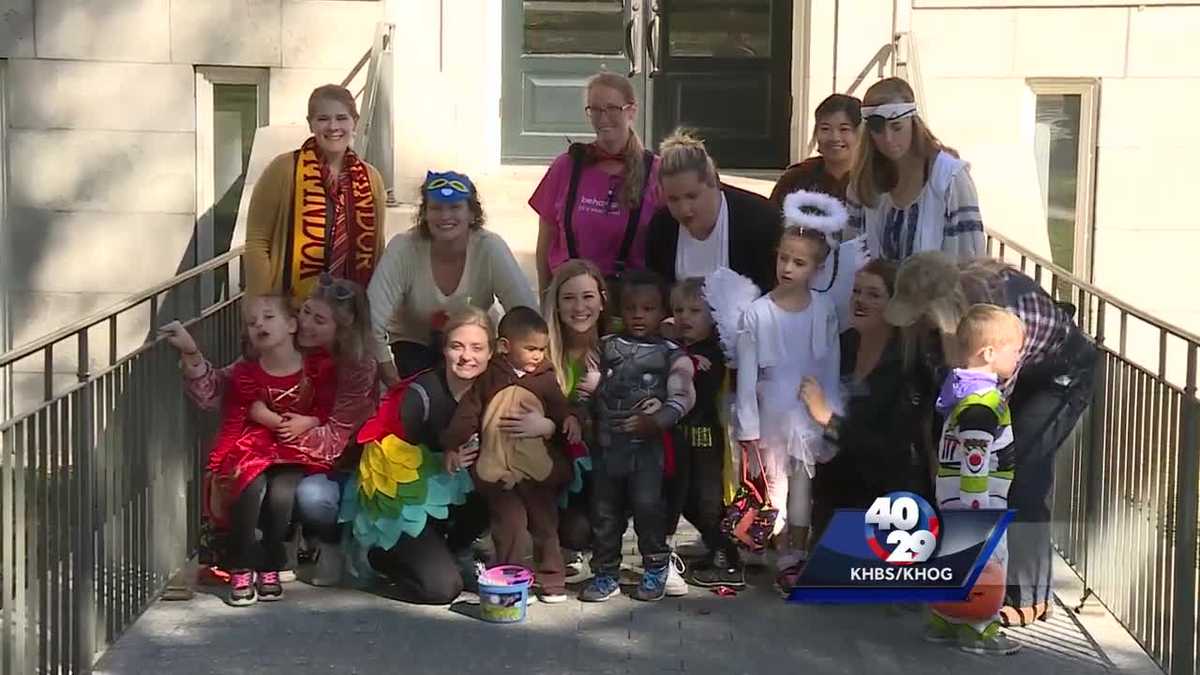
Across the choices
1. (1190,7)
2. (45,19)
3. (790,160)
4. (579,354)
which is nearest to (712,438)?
(579,354)

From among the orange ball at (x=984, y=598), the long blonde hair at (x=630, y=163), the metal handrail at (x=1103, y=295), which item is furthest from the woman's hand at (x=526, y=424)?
the metal handrail at (x=1103, y=295)

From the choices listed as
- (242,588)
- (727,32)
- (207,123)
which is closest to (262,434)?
(242,588)

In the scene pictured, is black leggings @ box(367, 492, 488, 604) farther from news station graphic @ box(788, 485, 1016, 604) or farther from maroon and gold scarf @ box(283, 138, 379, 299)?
news station graphic @ box(788, 485, 1016, 604)

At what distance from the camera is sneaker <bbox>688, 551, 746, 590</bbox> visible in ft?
20.2

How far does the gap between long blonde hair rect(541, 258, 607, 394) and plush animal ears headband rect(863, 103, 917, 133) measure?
3.66ft

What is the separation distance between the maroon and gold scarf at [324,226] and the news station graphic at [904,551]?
2.14m

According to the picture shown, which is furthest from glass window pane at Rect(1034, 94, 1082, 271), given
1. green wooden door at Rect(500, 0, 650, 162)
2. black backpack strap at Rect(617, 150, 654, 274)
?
black backpack strap at Rect(617, 150, 654, 274)

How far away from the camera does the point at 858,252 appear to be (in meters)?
5.98

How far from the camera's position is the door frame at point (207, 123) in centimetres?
1011

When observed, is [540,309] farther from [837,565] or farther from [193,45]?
[193,45]

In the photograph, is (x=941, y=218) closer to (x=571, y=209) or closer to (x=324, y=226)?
(x=571, y=209)

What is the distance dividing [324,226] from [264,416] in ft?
3.01

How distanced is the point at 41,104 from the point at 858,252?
6.04 m

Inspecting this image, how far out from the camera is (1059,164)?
9984mm
